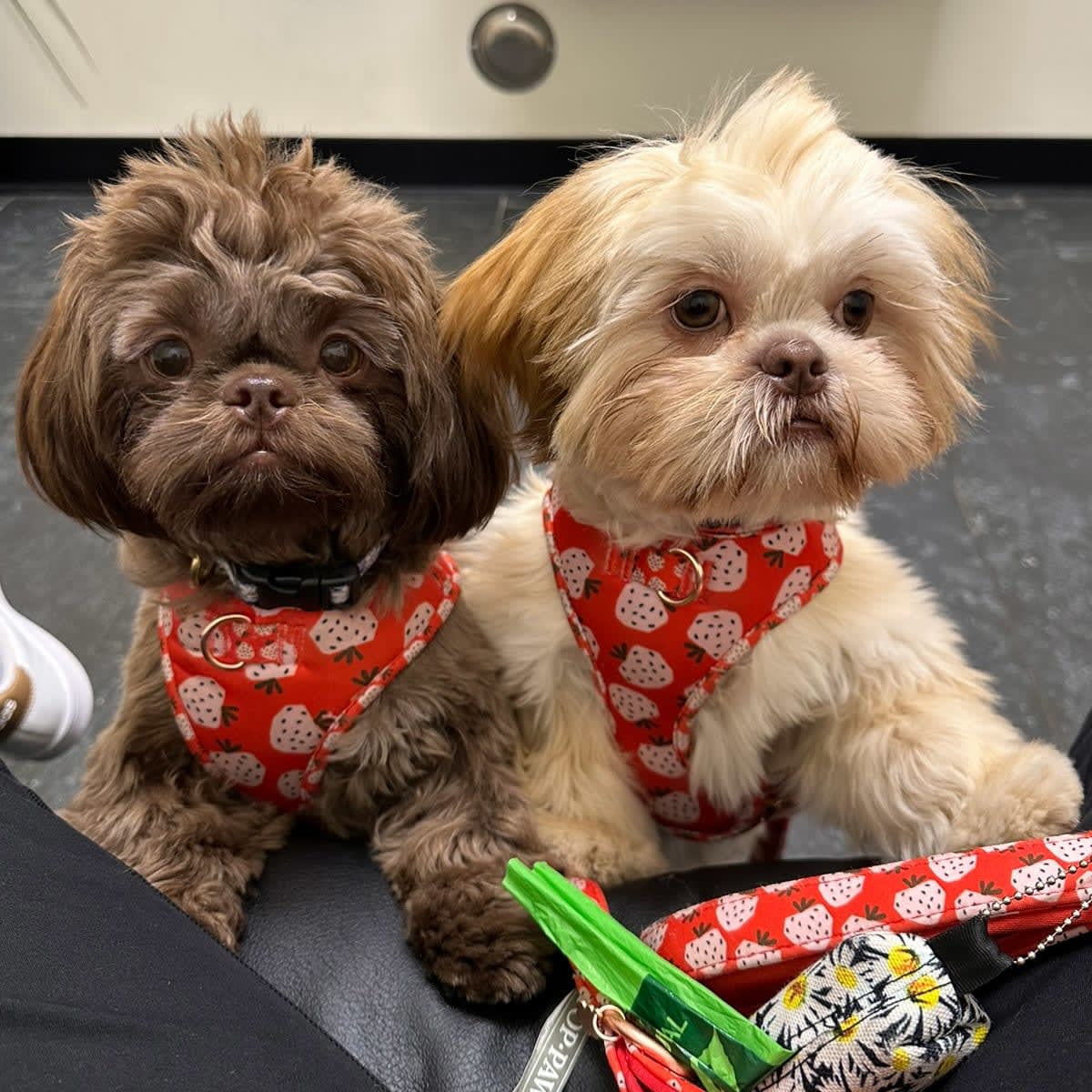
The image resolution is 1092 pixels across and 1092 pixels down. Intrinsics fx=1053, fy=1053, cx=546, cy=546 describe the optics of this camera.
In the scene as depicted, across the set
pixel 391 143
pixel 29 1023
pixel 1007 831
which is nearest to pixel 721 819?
pixel 1007 831

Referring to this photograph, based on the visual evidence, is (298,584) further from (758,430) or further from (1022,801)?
(1022,801)

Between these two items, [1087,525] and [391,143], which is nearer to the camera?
[1087,525]

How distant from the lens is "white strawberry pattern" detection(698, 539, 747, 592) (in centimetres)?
92

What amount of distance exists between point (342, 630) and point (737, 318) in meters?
0.42

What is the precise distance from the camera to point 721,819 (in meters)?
1.06

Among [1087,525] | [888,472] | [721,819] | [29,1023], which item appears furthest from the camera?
[1087,525]

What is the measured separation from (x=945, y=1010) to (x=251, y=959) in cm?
54

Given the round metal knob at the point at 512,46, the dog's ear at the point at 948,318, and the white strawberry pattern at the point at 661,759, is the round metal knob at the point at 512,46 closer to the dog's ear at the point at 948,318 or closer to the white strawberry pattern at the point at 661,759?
the dog's ear at the point at 948,318

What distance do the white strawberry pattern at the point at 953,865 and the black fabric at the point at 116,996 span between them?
41 centimetres

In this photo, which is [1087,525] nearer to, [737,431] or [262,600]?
[737,431]

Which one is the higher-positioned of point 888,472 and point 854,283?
point 854,283

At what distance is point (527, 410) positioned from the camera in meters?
0.94

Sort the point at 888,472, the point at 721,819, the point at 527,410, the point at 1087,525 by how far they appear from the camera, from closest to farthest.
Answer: the point at 888,472 < the point at 527,410 < the point at 721,819 < the point at 1087,525

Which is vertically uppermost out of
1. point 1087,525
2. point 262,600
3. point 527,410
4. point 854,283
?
point 854,283
